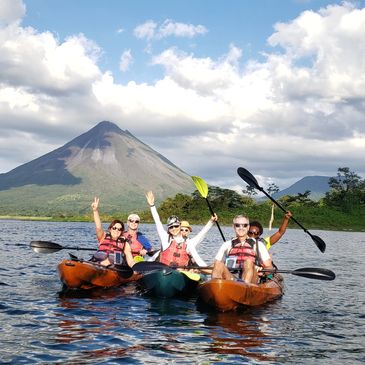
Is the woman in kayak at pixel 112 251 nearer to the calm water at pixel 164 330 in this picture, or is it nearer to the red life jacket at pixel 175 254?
the calm water at pixel 164 330

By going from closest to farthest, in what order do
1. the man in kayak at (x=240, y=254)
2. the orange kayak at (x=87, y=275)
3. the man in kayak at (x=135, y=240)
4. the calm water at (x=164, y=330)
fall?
the calm water at (x=164, y=330) → the man in kayak at (x=240, y=254) → the orange kayak at (x=87, y=275) → the man in kayak at (x=135, y=240)

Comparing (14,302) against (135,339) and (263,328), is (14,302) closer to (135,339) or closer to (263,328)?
(135,339)

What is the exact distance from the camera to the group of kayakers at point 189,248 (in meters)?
11.5

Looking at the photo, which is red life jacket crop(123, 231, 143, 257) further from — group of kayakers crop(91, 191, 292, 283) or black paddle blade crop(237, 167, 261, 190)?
black paddle blade crop(237, 167, 261, 190)

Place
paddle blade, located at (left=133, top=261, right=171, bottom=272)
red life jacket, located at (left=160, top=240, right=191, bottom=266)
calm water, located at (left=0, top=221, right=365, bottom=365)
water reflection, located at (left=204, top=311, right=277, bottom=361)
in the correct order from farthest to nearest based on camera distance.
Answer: red life jacket, located at (left=160, top=240, right=191, bottom=266) < paddle blade, located at (left=133, top=261, right=171, bottom=272) < water reflection, located at (left=204, top=311, right=277, bottom=361) < calm water, located at (left=0, top=221, right=365, bottom=365)

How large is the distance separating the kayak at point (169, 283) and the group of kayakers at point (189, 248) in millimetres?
348

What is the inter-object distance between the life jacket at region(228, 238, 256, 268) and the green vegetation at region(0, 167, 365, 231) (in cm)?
8285

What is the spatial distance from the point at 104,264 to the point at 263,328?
573 cm

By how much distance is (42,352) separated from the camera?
767 centimetres

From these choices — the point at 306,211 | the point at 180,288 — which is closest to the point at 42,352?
the point at 180,288

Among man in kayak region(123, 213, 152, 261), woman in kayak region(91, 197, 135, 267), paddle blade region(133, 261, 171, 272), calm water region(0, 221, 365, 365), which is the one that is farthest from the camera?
man in kayak region(123, 213, 152, 261)

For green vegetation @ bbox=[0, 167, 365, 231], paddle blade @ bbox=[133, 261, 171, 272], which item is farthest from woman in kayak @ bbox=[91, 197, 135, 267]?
green vegetation @ bbox=[0, 167, 365, 231]

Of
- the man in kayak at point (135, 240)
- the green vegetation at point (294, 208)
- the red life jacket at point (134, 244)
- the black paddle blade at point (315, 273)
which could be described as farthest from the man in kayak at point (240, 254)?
the green vegetation at point (294, 208)

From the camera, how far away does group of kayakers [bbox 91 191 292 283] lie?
37.7 feet
